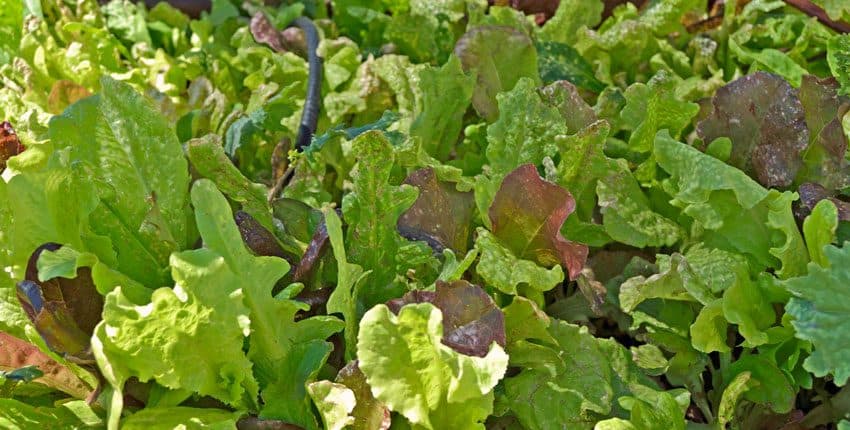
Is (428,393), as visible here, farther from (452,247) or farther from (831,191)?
(831,191)

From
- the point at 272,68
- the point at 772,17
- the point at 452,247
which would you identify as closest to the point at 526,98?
the point at 452,247

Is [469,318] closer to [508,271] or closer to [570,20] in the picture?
[508,271]

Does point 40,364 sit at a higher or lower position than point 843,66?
lower

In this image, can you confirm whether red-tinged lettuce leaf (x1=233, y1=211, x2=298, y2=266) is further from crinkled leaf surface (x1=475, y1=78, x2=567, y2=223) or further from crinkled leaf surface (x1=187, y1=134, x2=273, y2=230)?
crinkled leaf surface (x1=475, y1=78, x2=567, y2=223)

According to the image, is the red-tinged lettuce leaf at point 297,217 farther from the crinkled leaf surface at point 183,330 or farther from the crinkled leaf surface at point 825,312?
the crinkled leaf surface at point 825,312

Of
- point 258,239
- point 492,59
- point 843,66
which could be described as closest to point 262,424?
point 258,239
